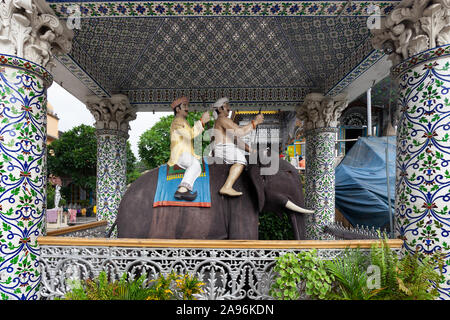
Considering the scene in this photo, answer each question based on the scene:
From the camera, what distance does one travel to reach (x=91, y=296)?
2672mm

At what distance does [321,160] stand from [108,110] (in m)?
4.77

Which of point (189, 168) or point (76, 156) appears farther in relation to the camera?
point (76, 156)

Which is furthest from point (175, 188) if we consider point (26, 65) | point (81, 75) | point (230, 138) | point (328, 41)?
point (328, 41)

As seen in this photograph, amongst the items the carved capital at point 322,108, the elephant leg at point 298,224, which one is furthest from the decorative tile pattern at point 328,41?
the elephant leg at point 298,224

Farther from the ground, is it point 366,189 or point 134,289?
point 366,189

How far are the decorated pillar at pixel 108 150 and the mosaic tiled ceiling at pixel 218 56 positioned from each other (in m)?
0.31

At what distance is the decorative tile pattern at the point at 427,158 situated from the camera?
9.32 ft

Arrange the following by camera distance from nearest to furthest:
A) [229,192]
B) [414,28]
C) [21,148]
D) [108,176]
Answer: [21,148]
[414,28]
[229,192]
[108,176]

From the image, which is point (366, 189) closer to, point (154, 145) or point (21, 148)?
point (21, 148)

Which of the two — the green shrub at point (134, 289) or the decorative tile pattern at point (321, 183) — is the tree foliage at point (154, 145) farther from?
the green shrub at point (134, 289)

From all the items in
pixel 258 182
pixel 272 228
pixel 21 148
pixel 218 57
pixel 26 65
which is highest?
pixel 218 57

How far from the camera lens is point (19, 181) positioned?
2.88 metres

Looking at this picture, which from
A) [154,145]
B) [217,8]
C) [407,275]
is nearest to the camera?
[407,275]
